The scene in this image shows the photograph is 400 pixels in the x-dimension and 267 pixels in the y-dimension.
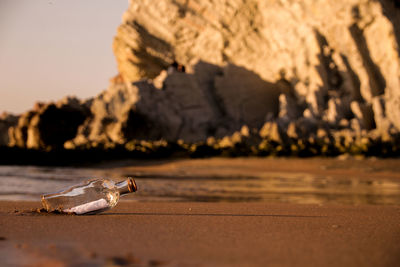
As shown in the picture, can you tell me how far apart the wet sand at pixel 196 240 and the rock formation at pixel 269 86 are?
10.4 metres

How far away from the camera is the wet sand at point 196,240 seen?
3.42 feet

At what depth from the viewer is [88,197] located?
182 centimetres

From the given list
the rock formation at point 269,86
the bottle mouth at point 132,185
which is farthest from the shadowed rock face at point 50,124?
the bottle mouth at point 132,185

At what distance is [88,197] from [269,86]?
15.6 metres

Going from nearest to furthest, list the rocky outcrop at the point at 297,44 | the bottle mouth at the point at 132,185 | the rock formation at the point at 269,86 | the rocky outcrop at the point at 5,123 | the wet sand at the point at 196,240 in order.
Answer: the wet sand at the point at 196,240 < the bottle mouth at the point at 132,185 < the rock formation at the point at 269,86 < the rocky outcrop at the point at 297,44 < the rocky outcrop at the point at 5,123

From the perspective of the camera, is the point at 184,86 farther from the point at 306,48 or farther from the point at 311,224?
the point at 311,224

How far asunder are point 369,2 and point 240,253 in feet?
49.8

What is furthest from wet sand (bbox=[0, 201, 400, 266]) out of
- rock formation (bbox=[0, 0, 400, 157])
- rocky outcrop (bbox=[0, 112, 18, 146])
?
rocky outcrop (bbox=[0, 112, 18, 146])

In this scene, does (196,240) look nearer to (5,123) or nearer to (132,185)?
(132,185)

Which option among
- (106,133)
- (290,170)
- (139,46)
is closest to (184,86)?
(106,133)

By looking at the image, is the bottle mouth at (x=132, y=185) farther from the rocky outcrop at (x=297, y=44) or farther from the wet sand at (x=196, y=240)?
the rocky outcrop at (x=297, y=44)

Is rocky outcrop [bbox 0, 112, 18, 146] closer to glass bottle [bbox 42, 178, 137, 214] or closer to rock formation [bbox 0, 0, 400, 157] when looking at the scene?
rock formation [bbox 0, 0, 400, 157]

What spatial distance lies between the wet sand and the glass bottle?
0.20ft

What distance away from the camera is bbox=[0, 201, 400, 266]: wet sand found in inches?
41.0
